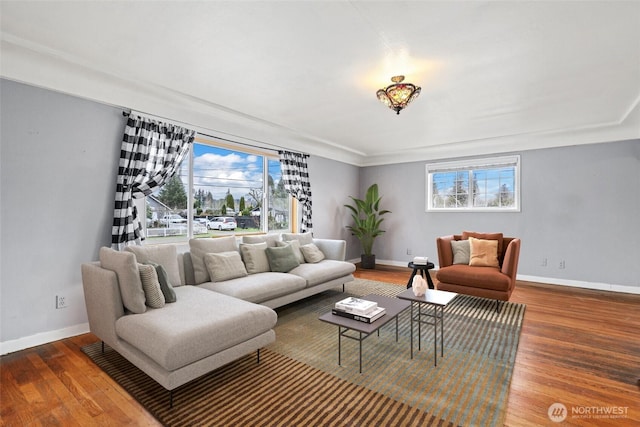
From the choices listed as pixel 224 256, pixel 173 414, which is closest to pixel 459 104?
pixel 224 256

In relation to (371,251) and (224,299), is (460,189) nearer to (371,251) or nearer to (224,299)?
(371,251)

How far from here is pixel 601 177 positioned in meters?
4.74

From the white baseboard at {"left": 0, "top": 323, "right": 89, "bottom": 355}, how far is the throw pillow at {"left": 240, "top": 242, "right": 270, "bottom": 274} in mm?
1685

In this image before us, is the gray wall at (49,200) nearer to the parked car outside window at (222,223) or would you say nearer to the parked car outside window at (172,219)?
the parked car outside window at (172,219)

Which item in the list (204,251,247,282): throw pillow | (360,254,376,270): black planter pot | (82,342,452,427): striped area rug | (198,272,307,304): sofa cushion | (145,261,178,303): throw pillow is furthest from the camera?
(360,254,376,270): black planter pot

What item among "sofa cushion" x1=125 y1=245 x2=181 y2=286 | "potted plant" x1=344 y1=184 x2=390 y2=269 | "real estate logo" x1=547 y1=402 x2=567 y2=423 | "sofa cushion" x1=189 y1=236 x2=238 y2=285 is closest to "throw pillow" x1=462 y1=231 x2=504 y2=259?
"potted plant" x1=344 y1=184 x2=390 y2=269

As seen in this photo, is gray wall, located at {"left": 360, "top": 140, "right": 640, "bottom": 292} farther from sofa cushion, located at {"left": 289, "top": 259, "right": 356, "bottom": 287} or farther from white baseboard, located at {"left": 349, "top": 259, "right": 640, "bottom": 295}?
sofa cushion, located at {"left": 289, "top": 259, "right": 356, "bottom": 287}

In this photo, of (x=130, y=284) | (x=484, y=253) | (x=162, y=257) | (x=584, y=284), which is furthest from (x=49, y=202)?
(x=584, y=284)

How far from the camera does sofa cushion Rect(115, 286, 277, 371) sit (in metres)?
1.89

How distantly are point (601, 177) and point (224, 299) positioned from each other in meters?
5.76

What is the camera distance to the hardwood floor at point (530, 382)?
183 centimetres

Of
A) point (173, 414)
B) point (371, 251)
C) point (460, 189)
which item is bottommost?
point (173, 414)

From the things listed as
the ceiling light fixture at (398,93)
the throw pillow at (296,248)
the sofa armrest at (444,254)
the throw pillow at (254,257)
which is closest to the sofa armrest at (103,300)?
the throw pillow at (254,257)

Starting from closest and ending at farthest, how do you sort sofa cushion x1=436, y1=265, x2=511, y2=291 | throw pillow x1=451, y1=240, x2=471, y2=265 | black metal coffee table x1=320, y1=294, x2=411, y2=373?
1. black metal coffee table x1=320, y1=294, x2=411, y2=373
2. sofa cushion x1=436, y1=265, x2=511, y2=291
3. throw pillow x1=451, y1=240, x2=471, y2=265
